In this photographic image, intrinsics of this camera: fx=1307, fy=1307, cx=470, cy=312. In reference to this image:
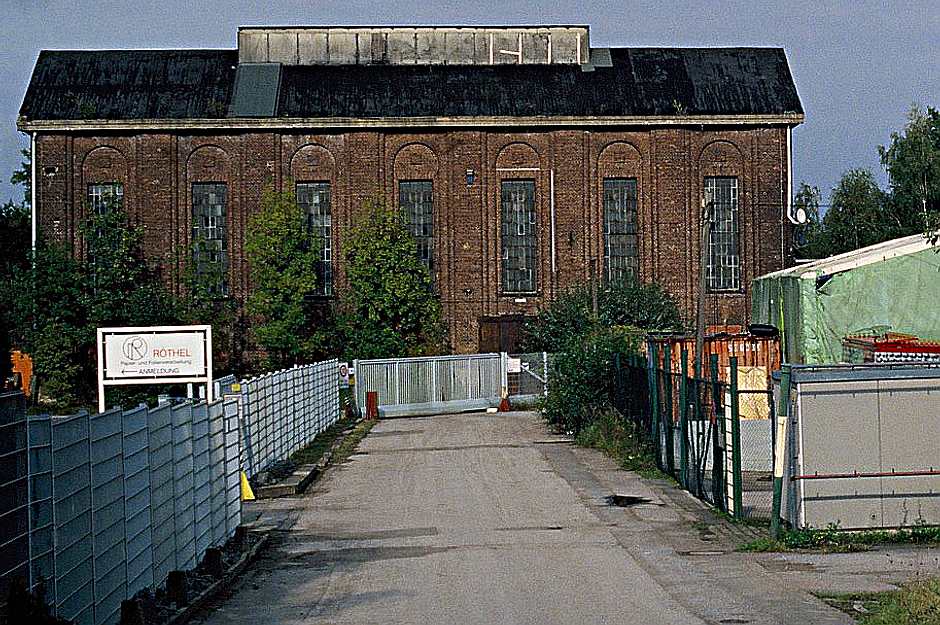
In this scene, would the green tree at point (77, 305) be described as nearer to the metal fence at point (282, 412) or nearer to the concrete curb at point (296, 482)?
the metal fence at point (282, 412)

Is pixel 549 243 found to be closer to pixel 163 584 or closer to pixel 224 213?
pixel 224 213

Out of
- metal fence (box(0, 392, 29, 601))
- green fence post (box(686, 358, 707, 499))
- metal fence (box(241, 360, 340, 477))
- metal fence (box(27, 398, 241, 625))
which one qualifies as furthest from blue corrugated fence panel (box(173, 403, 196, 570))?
green fence post (box(686, 358, 707, 499))

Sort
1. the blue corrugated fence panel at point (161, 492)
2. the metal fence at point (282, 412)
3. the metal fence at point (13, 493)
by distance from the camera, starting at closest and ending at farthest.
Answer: the metal fence at point (13, 493), the blue corrugated fence panel at point (161, 492), the metal fence at point (282, 412)

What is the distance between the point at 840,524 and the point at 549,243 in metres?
44.0

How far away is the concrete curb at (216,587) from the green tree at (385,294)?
39401 millimetres

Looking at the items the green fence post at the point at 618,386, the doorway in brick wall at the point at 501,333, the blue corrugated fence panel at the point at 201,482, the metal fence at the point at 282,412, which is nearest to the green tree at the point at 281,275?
Answer: the doorway in brick wall at the point at 501,333

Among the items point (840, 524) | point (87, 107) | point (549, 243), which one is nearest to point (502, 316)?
point (549, 243)

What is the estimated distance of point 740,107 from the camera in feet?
192

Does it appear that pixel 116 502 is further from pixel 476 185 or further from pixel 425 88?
pixel 425 88

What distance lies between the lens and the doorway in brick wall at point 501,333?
57.5 meters

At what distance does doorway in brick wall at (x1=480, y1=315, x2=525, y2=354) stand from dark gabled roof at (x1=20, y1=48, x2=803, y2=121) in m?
9.14

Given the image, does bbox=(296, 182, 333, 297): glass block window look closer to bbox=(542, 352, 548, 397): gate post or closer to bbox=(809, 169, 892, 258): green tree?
bbox=(542, 352, 548, 397): gate post

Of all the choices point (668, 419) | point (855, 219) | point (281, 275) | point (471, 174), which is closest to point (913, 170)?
point (855, 219)

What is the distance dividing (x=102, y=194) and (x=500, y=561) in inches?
1881
